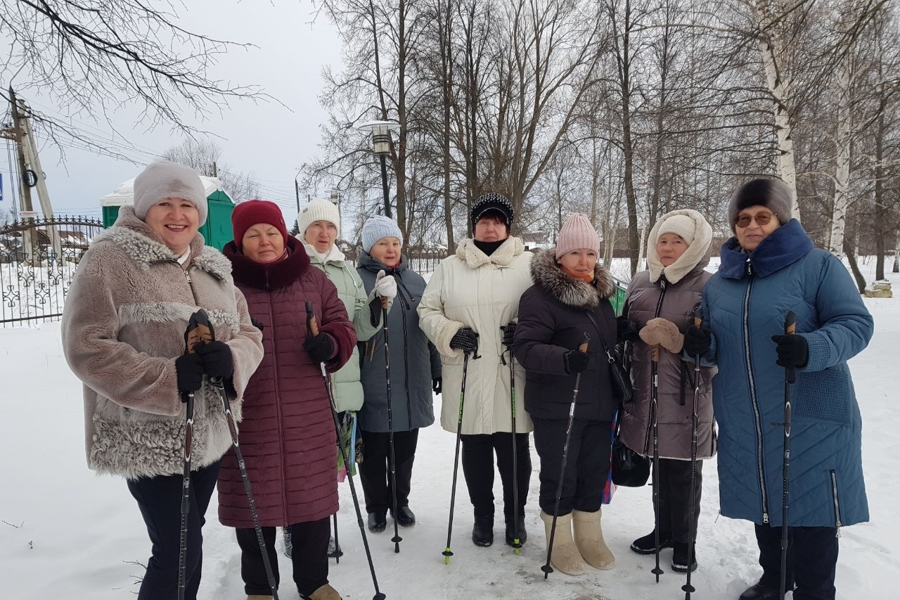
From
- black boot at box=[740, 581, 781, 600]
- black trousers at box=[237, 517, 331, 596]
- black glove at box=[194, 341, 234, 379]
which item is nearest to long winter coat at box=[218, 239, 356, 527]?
black trousers at box=[237, 517, 331, 596]

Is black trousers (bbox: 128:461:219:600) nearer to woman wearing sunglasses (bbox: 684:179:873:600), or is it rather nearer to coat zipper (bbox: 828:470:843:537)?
woman wearing sunglasses (bbox: 684:179:873:600)

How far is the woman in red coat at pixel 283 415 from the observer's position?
2.38 m

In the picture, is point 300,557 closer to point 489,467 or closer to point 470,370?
point 489,467

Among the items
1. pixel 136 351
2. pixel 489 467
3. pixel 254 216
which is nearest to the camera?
pixel 136 351

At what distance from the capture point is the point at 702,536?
10.6ft

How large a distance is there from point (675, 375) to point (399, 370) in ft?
5.47

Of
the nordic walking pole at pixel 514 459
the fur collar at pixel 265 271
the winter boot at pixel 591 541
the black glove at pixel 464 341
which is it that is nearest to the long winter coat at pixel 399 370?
the black glove at pixel 464 341

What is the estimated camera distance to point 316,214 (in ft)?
11.0

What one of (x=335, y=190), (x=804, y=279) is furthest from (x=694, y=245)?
(x=335, y=190)

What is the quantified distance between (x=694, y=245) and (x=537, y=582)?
2.04 metres

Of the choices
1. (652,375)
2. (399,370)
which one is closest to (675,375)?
(652,375)

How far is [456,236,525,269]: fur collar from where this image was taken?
10.4 ft

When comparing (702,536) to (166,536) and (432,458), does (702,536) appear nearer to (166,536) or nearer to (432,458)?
(432,458)

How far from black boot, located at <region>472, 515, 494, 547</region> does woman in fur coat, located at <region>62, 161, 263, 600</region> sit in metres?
1.66
